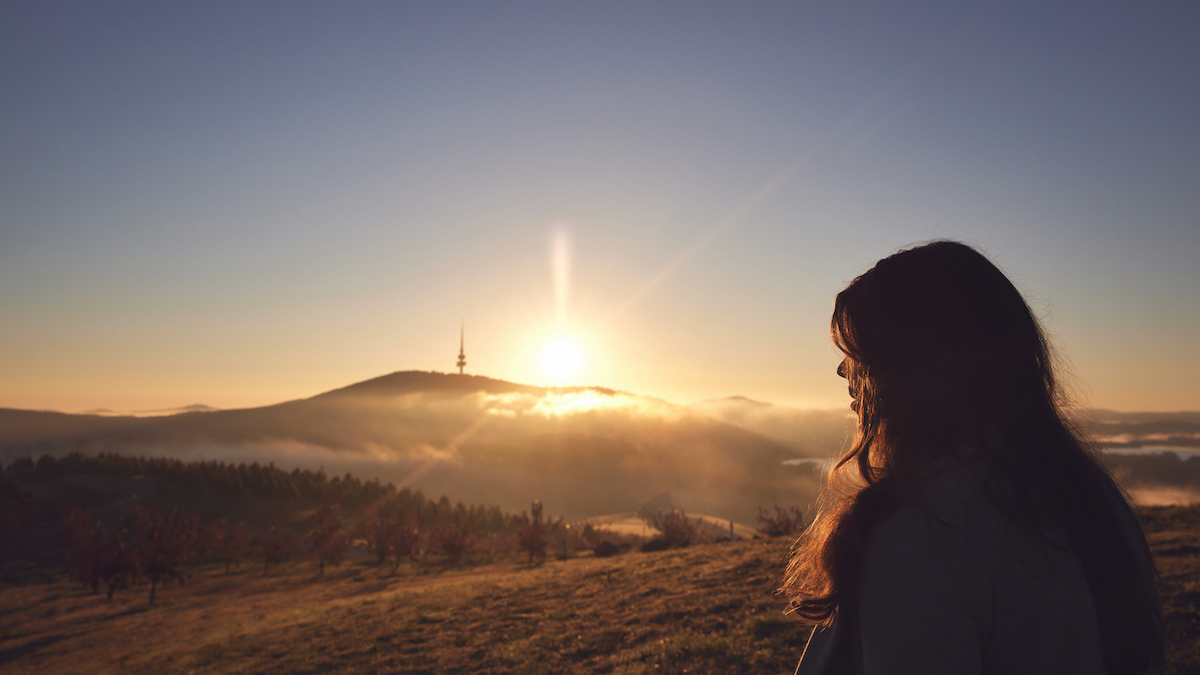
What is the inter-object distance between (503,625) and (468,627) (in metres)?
0.93

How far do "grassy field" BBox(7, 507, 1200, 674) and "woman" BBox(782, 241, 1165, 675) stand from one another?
7.97 meters

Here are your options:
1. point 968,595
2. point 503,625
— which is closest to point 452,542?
point 503,625

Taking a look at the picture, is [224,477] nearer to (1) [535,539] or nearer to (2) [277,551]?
(2) [277,551]

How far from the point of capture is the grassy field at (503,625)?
10.1 meters

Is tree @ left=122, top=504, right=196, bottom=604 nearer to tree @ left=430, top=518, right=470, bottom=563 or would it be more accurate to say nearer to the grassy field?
the grassy field

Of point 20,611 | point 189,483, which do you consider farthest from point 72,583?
point 189,483

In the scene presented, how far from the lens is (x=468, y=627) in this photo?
1451 cm

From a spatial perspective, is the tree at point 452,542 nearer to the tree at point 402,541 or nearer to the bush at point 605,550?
the tree at point 402,541

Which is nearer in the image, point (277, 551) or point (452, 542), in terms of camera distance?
point (452, 542)

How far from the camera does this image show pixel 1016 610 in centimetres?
160

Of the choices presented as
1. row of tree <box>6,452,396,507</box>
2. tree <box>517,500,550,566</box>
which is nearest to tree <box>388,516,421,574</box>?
tree <box>517,500,550,566</box>

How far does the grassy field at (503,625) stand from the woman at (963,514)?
26.2 ft

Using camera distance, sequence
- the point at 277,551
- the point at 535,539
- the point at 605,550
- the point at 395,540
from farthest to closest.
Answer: the point at 277,551 < the point at 395,540 < the point at 535,539 < the point at 605,550

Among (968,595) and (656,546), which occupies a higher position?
(968,595)
